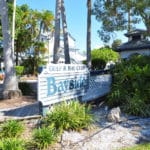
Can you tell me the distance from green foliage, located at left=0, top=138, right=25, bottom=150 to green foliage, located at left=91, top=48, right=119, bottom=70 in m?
21.5

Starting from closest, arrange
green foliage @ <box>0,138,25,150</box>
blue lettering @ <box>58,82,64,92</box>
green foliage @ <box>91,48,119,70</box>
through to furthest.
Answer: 1. green foliage @ <box>0,138,25,150</box>
2. blue lettering @ <box>58,82,64,92</box>
3. green foliage @ <box>91,48,119,70</box>

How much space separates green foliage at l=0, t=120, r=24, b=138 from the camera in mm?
8039

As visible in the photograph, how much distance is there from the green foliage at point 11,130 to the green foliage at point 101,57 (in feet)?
67.9

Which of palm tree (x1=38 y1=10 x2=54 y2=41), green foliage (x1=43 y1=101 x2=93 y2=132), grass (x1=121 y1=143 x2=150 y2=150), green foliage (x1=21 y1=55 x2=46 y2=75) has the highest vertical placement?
palm tree (x1=38 y1=10 x2=54 y2=41)

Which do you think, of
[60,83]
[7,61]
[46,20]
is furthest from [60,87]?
[46,20]

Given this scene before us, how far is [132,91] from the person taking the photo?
11531 mm

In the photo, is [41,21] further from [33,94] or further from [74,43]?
[33,94]

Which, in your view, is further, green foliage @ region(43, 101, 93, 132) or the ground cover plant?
green foliage @ region(43, 101, 93, 132)

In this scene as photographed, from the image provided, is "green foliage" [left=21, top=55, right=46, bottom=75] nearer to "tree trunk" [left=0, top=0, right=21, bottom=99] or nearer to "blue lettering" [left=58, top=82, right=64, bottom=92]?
"tree trunk" [left=0, top=0, right=21, bottom=99]

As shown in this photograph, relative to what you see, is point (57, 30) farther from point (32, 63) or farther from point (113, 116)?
point (32, 63)

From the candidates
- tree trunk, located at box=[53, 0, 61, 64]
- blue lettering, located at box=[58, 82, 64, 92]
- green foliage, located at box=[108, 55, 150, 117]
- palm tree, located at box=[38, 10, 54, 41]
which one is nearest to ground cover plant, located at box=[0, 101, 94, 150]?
blue lettering, located at box=[58, 82, 64, 92]

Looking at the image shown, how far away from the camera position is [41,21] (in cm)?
4553

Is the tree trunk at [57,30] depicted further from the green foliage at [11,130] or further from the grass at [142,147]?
the grass at [142,147]

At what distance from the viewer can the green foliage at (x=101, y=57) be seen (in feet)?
96.9
